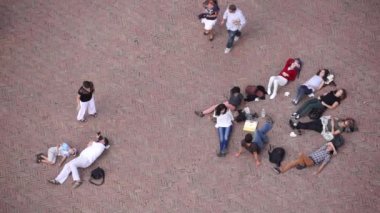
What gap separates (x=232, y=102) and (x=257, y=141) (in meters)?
1.16

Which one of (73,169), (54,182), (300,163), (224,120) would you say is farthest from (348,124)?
(54,182)

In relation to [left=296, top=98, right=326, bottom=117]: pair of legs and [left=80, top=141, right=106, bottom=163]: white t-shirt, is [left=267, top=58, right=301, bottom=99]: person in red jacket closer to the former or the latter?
[left=296, top=98, right=326, bottom=117]: pair of legs

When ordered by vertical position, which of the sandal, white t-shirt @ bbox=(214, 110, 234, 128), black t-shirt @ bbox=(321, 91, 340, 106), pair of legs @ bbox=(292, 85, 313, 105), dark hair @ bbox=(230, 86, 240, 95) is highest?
dark hair @ bbox=(230, 86, 240, 95)

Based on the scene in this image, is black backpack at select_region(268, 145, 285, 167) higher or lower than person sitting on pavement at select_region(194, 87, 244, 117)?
lower

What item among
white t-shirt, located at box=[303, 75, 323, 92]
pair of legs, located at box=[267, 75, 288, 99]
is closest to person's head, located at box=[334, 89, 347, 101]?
white t-shirt, located at box=[303, 75, 323, 92]

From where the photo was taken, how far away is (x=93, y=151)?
42.9 ft

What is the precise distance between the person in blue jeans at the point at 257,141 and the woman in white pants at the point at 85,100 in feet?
11.5

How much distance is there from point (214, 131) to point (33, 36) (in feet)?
17.9

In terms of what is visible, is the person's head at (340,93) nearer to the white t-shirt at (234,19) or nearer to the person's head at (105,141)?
the white t-shirt at (234,19)

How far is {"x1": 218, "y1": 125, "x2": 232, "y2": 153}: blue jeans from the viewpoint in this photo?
13.3m

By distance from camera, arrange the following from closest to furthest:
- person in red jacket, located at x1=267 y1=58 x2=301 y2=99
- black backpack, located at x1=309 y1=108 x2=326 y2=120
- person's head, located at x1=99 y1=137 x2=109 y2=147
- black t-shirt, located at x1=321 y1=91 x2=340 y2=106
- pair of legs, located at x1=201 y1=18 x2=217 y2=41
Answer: person's head, located at x1=99 y1=137 x2=109 y2=147 → black backpack, located at x1=309 y1=108 x2=326 y2=120 → black t-shirt, located at x1=321 y1=91 x2=340 y2=106 → person in red jacket, located at x1=267 y1=58 x2=301 y2=99 → pair of legs, located at x1=201 y1=18 x2=217 y2=41

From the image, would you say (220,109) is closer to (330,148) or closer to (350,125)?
(330,148)

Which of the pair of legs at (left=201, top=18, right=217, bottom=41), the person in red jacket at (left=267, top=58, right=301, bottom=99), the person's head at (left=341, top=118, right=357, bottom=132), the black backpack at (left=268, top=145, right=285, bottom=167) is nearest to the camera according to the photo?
the black backpack at (left=268, top=145, right=285, bottom=167)

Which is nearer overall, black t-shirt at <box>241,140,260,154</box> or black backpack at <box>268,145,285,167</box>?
black t-shirt at <box>241,140,260,154</box>
